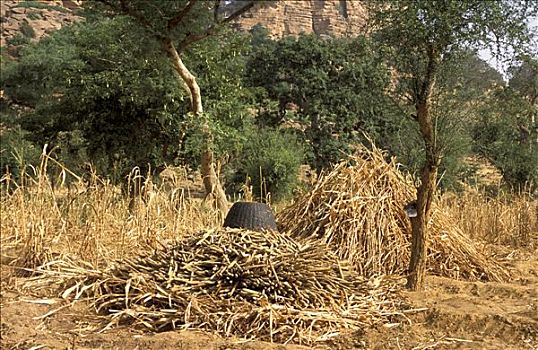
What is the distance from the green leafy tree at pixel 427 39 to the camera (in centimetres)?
453

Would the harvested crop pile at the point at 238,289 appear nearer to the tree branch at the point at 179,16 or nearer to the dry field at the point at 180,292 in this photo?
the dry field at the point at 180,292

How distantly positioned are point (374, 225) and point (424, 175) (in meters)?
1.05

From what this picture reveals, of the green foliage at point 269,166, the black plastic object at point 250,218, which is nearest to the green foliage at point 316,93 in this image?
the green foliage at point 269,166

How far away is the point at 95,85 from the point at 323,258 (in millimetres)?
7481

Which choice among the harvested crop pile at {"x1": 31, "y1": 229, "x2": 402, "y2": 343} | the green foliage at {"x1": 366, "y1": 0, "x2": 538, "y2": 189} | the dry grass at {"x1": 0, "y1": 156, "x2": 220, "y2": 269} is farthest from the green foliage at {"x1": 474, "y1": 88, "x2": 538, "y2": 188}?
the harvested crop pile at {"x1": 31, "y1": 229, "x2": 402, "y2": 343}

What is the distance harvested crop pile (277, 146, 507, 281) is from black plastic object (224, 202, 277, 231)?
86 cm

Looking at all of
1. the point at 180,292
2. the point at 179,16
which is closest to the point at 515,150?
the point at 179,16

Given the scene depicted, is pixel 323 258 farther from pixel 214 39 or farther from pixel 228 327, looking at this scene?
pixel 214 39

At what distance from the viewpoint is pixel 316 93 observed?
22938 millimetres

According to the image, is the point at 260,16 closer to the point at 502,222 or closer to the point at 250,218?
the point at 502,222

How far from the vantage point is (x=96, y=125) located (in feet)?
37.6

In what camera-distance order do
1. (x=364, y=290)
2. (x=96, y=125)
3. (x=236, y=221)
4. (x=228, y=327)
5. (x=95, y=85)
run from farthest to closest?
1. (x=96, y=125)
2. (x=95, y=85)
3. (x=236, y=221)
4. (x=364, y=290)
5. (x=228, y=327)

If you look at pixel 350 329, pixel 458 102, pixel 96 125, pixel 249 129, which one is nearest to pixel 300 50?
pixel 249 129

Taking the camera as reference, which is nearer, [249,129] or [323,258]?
[323,258]
